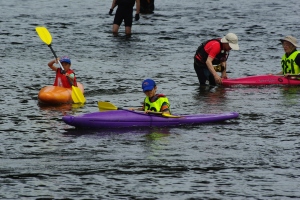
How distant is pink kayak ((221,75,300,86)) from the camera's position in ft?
60.6

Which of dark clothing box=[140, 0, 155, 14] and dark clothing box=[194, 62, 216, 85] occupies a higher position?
dark clothing box=[140, 0, 155, 14]

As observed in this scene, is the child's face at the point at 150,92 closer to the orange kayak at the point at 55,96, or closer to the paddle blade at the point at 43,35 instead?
the orange kayak at the point at 55,96

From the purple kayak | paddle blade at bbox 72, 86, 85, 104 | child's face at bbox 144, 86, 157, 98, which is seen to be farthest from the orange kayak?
child's face at bbox 144, 86, 157, 98

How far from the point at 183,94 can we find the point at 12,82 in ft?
12.9

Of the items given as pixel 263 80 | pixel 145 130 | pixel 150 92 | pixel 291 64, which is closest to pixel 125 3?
pixel 263 80

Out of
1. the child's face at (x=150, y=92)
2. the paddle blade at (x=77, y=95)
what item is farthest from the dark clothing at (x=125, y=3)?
the child's face at (x=150, y=92)

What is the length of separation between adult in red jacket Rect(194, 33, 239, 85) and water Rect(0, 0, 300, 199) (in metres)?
0.40

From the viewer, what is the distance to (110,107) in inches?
562

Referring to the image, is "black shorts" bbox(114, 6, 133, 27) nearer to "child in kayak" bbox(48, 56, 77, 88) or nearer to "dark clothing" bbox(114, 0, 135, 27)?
"dark clothing" bbox(114, 0, 135, 27)

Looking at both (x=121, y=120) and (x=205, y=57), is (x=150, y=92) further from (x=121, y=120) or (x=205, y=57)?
(x=205, y=57)

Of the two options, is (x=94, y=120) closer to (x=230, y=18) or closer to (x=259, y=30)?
(x=259, y=30)

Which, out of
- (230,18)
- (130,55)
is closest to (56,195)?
(130,55)

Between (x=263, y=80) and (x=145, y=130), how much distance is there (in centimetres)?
524

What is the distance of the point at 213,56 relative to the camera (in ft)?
57.4
